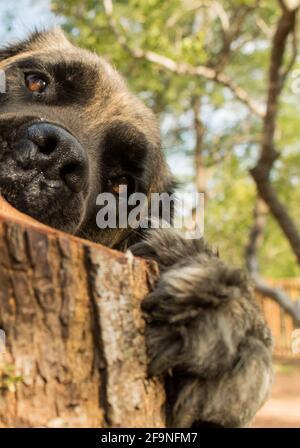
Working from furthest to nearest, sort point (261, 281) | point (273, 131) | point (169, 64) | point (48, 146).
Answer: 1. point (261, 281)
2. point (169, 64)
3. point (273, 131)
4. point (48, 146)

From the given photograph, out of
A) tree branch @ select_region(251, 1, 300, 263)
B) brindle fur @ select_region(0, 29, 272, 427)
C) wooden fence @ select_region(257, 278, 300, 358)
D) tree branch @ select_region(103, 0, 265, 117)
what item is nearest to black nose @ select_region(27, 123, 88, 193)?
brindle fur @ select_region(0, 29, 272, 427)

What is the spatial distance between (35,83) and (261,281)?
1124cm

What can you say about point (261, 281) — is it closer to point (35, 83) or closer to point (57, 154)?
point (35, 83)

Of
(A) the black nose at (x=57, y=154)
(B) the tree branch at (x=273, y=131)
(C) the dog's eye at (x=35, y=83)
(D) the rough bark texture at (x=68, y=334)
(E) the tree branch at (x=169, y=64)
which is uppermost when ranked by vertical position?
(E) the tree branch at (x=169, y=64)

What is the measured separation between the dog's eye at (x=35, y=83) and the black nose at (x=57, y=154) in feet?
3.76

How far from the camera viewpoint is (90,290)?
92.4 inches

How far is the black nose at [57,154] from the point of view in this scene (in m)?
3.54

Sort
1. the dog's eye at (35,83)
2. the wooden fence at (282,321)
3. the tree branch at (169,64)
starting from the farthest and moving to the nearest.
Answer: the wooden fence at (282,321) < the tree branch at (169,64) < the dog's eye at (35,83)

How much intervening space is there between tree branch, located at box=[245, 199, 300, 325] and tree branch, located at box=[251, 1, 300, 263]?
5.33 feet

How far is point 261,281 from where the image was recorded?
15.0 metres

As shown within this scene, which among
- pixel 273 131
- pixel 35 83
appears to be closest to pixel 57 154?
pixel 35 83

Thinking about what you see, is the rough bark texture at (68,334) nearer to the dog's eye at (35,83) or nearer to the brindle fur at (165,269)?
the brindle fur at (165,269)

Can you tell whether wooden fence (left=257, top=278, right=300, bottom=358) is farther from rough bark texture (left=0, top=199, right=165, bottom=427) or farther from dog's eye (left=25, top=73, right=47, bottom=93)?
rough bark texture (left=0, top=199, right=165, bottom=427)

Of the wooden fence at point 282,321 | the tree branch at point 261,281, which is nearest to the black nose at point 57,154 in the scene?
the tree branch at point 261,281
